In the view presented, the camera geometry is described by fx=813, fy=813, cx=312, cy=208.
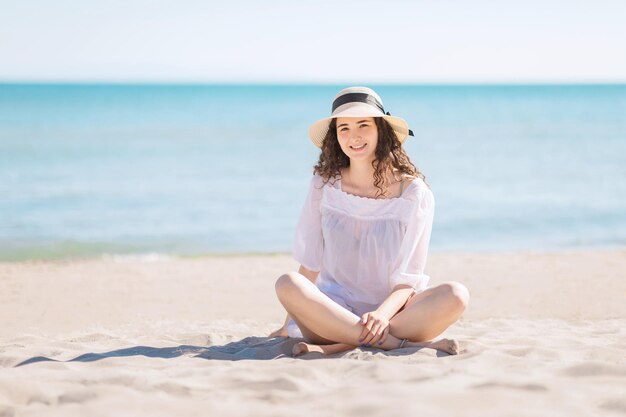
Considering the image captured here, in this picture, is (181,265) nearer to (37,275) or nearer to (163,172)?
(37,275)

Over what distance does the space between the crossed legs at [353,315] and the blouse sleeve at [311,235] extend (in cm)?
44

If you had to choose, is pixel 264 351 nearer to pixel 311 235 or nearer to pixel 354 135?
pixel 311 235

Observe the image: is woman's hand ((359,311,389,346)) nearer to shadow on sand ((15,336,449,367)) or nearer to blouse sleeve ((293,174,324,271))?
shadow on sand ((15,336,449,367))

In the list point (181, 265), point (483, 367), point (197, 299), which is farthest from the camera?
point (181, 265)

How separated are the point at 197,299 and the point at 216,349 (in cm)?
243

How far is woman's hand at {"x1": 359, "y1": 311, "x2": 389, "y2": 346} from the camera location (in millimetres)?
4234

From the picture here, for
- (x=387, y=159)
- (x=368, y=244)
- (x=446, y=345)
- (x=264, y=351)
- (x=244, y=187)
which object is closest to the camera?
(x=446, y=345)

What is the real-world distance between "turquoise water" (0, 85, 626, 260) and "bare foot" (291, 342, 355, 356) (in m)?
6.21

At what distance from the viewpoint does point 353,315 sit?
433 cm

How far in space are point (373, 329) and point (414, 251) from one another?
0.57 meters

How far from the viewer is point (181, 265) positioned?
903 cm

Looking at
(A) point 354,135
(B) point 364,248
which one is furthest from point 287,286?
(A) point 354,135

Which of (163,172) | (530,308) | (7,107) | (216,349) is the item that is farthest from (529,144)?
(7,107)

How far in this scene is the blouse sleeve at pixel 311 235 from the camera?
485 cm
